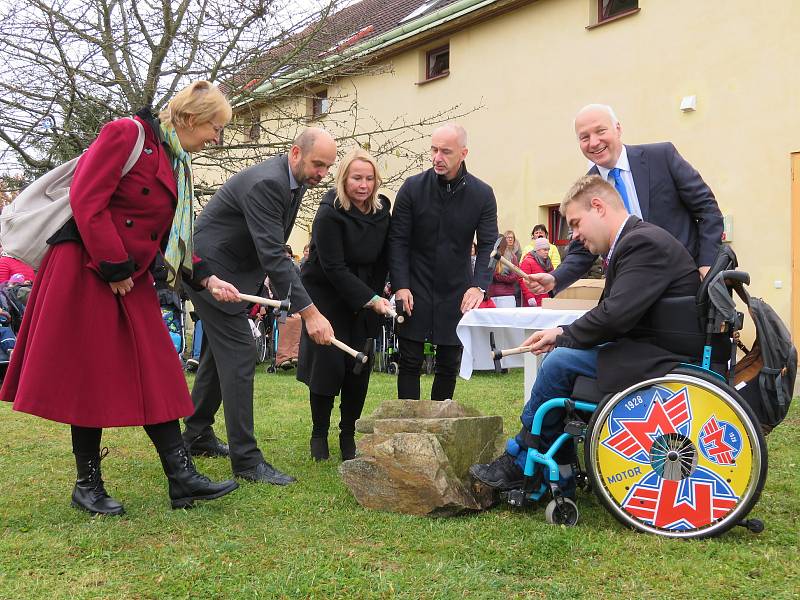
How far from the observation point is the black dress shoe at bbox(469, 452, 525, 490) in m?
3.69

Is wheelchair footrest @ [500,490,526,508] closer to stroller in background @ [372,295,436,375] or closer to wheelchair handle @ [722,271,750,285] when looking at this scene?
wheelchair handle @ [722,271,750,285]

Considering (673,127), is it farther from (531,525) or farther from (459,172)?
(531,525)

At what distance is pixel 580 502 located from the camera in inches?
156

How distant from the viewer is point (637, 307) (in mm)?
3309

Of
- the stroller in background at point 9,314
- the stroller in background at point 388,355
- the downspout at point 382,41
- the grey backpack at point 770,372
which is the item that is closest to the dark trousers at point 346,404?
the grey backpack at point 770,372

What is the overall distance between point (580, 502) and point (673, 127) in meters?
8.84

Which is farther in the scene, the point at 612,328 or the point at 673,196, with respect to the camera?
the point at 673,196

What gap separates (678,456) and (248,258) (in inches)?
98.1

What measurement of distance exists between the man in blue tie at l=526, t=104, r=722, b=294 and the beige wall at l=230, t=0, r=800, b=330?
7.07 meters

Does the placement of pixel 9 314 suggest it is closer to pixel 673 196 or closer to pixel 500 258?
pixel 500 258

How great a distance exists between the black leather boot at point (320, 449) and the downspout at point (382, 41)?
7.20m

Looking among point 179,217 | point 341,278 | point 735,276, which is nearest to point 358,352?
point 341,278

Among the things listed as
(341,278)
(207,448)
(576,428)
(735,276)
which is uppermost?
(735,276)

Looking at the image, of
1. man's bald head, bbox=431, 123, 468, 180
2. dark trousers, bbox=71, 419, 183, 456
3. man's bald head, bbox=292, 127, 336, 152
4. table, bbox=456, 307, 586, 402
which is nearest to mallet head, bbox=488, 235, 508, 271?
table, bbox=456, 307, 586, 402
